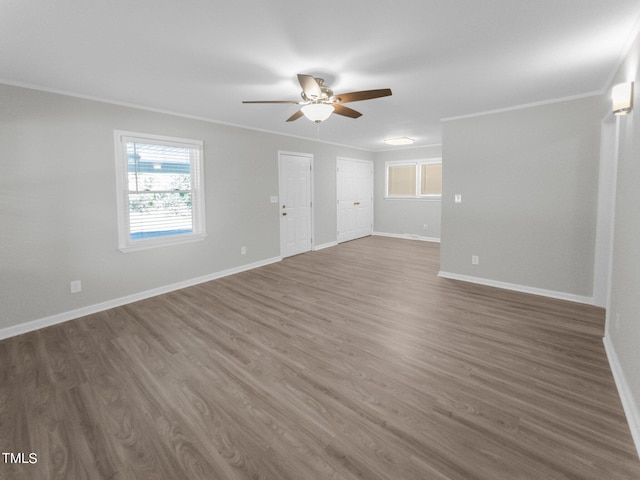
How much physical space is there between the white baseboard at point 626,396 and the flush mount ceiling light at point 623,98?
6.04 ft

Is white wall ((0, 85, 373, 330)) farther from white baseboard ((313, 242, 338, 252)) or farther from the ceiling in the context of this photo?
white baseboard ((313, 242, 338, 252))

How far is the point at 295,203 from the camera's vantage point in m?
6.42

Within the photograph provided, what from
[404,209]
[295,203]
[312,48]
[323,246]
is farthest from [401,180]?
[312,48]

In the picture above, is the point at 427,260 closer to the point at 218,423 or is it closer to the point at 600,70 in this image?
the point at 600,70

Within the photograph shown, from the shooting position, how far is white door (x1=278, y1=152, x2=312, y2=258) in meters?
6.12

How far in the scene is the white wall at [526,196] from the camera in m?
3.72

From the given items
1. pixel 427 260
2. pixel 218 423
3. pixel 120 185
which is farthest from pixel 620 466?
pixel 120 185

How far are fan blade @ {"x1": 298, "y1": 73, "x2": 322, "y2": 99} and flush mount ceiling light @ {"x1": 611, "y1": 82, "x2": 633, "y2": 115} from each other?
226 cm

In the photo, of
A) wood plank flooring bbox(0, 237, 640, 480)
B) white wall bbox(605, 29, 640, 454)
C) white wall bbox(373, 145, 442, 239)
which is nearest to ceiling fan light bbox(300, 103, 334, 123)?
wood plank flooring bbox(0, 237, 640, 480)

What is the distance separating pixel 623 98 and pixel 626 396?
207 centimetres

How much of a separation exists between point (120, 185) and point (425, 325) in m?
3.97

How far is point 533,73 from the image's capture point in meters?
2.95

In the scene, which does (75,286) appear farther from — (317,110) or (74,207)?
(317,110)

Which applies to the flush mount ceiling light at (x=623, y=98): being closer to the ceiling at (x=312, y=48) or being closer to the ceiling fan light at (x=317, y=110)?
the ceiling at (x=312, y=48)
